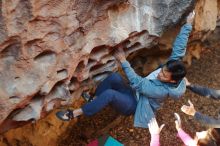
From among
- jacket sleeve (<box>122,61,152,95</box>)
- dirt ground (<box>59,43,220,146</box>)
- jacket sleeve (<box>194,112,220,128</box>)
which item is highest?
jacket sleeve (<box>122,61,152,95</box>)

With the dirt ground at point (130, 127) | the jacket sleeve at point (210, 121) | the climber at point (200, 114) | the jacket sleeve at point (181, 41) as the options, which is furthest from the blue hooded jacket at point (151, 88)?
the dirt ground at point (130, 127)

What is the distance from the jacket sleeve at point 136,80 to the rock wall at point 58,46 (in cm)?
29

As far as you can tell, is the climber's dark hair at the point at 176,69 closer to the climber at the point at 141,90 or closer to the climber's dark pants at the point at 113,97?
the climber at the point at 141,90

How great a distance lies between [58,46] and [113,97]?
74cm

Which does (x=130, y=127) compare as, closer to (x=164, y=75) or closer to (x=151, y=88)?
(x=151, y=88)

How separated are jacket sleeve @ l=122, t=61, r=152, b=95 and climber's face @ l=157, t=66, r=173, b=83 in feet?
0.39

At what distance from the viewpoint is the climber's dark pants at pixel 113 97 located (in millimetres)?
3432

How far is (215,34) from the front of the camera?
6.09 meters

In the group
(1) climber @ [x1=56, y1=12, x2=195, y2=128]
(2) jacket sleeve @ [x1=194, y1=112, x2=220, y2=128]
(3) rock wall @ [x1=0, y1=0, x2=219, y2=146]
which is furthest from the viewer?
(1) climber @ [x1=56, y1=12, x2=195, y2=128]

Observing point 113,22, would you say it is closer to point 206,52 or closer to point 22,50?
point 22,50

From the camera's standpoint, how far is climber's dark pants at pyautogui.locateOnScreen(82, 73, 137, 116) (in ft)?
11.3

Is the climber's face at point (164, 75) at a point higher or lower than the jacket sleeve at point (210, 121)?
higher

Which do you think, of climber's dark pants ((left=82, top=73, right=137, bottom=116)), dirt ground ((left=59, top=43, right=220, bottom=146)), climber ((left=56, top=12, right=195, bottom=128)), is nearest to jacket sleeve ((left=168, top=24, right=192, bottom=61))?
climber ((left=56, top=12, right=195, bottom=128))

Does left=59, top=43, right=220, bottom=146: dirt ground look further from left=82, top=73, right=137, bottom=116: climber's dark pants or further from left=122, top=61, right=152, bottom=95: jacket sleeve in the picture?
left=122, top=61, right=152, bottom=95: jacket sleeve
